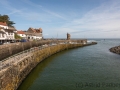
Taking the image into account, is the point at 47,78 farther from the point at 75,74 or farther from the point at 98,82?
the point at 98,82

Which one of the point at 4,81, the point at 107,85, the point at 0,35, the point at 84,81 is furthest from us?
the point at 0,35

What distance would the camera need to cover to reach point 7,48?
27000mm

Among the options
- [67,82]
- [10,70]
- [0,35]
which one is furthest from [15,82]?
[0,35]

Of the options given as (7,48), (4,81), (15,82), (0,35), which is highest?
(0,35)

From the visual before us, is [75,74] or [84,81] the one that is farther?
[75,74]

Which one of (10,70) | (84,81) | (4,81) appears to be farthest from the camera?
(84,81)

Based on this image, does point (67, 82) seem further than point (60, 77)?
No

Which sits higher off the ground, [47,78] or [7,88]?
[7,88]

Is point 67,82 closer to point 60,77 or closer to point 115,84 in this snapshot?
point 60,77

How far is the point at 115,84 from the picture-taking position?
63.2 ft

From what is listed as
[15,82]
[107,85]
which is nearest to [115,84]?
[107,85]

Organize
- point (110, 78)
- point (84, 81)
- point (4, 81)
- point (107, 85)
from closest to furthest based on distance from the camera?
point (4, 81)
point (107, 85)
point (84, 81)
point (110, 78)

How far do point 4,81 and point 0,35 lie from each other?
32.8 meters

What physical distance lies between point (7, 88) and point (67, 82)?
981 cm
